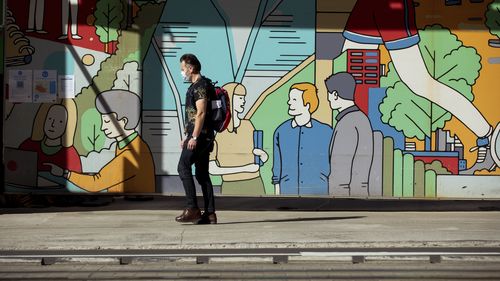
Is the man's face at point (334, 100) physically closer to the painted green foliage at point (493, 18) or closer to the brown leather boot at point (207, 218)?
the painted green foliage at point (493, 18)

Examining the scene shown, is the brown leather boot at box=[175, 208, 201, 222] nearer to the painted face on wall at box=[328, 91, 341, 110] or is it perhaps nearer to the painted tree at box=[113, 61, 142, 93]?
the painted tree at box=[113, 61, 142, 93]

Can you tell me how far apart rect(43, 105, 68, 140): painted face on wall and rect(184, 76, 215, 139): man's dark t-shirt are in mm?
2666

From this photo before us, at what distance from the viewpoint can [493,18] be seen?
39.3ft

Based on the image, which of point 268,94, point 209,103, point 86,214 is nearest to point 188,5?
point 268,94

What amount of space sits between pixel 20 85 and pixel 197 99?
334 cm

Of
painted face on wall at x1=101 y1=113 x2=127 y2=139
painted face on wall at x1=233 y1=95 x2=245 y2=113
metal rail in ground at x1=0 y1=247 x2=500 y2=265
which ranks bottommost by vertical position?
metal rail in ground at x1=0 y1=247 x2=500 y2=265

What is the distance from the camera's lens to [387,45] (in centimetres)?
1202

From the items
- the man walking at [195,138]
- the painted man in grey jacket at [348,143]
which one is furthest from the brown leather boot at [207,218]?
the painted man in grey jacket at [348,143]

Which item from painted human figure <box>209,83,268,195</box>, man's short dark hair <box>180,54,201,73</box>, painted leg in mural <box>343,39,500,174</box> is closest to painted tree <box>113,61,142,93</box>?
painted human figure <box>209,83,268,195</box>

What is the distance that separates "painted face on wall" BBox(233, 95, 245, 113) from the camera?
12.1m

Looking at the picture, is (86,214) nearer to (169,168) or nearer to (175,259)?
(169,168)

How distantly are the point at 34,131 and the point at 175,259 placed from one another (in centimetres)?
454

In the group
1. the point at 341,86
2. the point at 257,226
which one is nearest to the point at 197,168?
the point at 257,226

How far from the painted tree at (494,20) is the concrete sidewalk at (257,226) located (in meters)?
2.42
